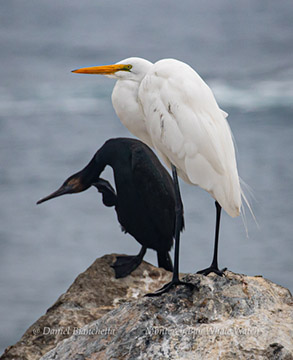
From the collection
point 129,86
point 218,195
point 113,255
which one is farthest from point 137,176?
point 218,195

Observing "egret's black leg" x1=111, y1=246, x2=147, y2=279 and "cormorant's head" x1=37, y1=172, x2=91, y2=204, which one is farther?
"cormorant's head" x1=37, y1=172, x2=91, y2=204

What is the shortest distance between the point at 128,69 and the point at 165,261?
1175mm

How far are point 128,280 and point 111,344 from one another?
1052mm

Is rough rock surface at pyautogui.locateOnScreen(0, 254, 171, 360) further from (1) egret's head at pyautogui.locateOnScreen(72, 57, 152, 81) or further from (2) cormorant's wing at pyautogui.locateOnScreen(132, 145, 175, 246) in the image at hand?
(1) egret's head at pyautogui.locateOnScreen(72, 57, 152, 81)

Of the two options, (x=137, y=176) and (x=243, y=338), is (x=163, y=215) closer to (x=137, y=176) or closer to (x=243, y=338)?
(x=137, y=176)

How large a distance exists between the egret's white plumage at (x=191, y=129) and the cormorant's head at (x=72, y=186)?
1015mm

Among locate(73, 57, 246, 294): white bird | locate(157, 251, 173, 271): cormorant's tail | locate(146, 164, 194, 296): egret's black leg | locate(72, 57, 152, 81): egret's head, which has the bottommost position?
locate(157, 251, 173, 271): cormorant's tail

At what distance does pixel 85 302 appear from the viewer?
92.2 inches

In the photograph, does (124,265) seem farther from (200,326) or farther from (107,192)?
(200,326)

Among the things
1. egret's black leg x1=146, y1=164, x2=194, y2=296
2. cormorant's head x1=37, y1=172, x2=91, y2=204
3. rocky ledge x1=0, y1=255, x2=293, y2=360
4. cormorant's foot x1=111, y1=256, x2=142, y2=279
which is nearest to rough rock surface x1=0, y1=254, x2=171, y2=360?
cormorant's foot x1=111, y1=256, x2=142, y2=279

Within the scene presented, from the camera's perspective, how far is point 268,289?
167cm

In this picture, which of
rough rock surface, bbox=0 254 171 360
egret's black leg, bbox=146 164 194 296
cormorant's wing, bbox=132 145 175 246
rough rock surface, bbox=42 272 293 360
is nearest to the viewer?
rough rock surface, bbox=42 272 293 360

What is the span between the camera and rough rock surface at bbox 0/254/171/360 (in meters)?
2.16

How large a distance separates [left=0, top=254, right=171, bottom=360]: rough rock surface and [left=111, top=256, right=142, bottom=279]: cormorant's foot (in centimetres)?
2
